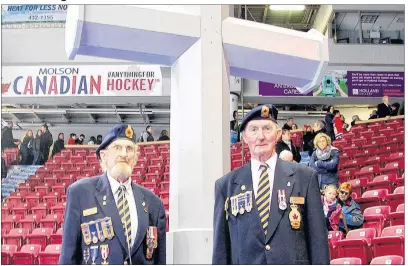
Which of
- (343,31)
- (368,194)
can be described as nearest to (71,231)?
(368,194)

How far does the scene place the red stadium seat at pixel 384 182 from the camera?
401 cm

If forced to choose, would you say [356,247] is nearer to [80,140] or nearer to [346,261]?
[346,261]

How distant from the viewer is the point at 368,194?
402cm

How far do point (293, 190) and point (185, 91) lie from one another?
1.73 feet

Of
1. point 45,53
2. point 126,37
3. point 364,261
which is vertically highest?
point 45,53

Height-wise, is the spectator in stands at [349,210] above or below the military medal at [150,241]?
above

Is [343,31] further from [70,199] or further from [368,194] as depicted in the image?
[70,199]

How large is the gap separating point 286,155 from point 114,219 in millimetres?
691

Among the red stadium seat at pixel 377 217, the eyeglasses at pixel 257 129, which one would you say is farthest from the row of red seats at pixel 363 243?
the eyeglasses at pixel 257 129

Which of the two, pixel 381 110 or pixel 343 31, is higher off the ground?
pixel 343 31

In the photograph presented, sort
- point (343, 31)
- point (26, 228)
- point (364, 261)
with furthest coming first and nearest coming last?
point (343, 31) → point (26, 228) → point (364, 261)

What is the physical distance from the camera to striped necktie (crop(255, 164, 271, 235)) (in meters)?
2.14

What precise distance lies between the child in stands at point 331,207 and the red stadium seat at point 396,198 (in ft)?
1.87

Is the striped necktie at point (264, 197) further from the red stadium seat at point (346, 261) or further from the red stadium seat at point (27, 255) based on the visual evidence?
the red stadium seat at point (27, 255)
